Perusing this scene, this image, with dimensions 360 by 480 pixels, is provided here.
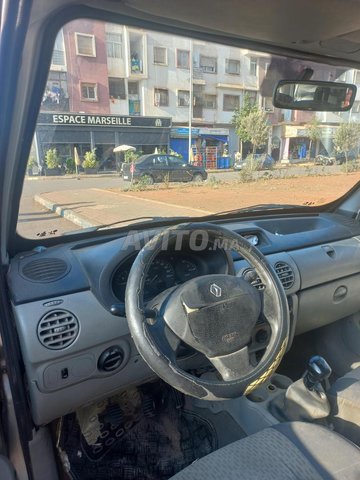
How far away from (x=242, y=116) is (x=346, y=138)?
1091mm

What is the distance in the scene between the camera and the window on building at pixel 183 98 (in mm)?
1851

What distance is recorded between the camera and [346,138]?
9.10 ft

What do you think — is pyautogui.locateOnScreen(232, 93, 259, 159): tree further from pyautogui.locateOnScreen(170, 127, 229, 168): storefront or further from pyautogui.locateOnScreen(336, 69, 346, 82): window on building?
pyautogui.locateOnScreen(336, 69, 346, 82): window on building

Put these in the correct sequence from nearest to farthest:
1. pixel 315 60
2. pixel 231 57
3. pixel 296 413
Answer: pixel 296 413
pixel 231 57
pixel 315 60

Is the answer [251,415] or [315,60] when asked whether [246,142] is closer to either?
[315,60]

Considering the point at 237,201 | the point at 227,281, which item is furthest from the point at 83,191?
the point at 237,201

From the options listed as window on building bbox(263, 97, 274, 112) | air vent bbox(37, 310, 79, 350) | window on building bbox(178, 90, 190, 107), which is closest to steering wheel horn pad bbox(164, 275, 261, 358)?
air vent bbox(37, 310, 79, 350)

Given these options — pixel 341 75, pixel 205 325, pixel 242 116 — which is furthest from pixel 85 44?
pixel 341 75

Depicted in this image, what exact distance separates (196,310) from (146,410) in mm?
1228

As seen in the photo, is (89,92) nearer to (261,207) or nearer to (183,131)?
(183,131)

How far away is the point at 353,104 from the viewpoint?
8.41 feet

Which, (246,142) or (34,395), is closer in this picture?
(34,395)

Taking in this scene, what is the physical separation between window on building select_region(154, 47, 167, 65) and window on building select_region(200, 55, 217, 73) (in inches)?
7.9

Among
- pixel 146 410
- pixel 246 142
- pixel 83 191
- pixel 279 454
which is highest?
pixel 246 142
